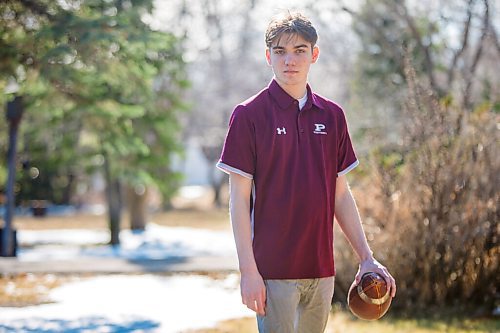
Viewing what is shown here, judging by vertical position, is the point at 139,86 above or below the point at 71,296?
above

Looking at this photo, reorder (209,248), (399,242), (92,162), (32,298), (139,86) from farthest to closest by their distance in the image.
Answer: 1. (92,162)
2. (209,248)
3. (139,86)
4. (32,298)
5. (399,242)

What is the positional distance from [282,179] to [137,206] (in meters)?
21.4

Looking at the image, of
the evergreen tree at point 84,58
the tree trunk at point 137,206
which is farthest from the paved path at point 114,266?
the tree trunk at point 137,206

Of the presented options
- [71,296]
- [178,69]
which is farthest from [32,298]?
[178,69]

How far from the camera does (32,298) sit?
10.5m

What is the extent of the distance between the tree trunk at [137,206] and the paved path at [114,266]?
8680 mm

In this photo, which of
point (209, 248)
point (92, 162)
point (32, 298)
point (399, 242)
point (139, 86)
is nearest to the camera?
point (399, 242)

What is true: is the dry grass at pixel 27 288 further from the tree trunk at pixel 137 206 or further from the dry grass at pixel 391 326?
the tree trunk at pixel 137 206

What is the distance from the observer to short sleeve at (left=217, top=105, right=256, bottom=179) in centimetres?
343

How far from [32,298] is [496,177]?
573 centimetres

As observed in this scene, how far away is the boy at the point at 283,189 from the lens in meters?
3.44

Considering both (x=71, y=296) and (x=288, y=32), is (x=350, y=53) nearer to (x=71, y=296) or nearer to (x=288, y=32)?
(x=71, y=296)

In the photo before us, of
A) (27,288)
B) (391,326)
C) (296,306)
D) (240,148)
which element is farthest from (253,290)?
(27,288)

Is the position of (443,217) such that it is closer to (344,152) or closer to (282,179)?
(344,152)
